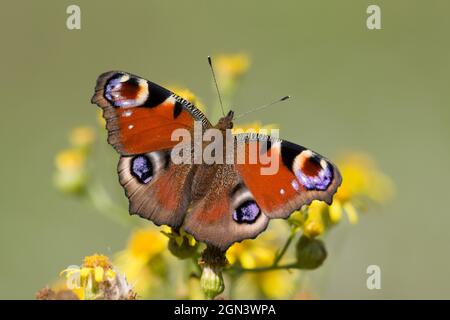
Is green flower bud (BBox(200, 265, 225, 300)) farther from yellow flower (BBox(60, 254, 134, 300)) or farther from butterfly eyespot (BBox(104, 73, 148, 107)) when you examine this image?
butterfly eyespot (BBox(104, 73, 148, 107))

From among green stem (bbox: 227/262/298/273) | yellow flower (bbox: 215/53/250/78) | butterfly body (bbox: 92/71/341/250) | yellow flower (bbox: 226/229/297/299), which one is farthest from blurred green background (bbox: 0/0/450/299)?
butterfly body (bbox: 92/71/341/250)

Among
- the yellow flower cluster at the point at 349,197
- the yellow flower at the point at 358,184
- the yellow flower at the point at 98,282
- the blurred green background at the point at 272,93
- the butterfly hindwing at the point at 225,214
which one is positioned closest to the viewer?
the butterfly hindwing at the point at 225,214

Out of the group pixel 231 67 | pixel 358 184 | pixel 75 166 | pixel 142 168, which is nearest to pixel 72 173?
pixel 75 166

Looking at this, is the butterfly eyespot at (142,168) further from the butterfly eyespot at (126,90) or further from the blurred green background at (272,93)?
the blurred green background at (272,93)

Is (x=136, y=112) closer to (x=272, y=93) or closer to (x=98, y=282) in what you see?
(x=98, y=282)

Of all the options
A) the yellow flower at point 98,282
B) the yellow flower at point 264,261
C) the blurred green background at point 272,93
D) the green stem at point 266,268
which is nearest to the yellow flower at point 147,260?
the yellow flower at point 264,261
